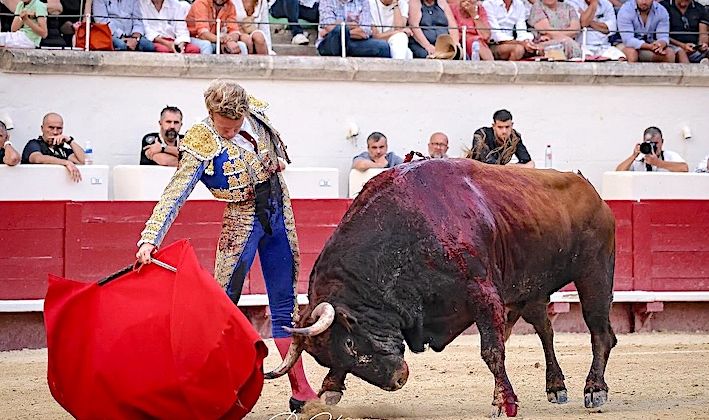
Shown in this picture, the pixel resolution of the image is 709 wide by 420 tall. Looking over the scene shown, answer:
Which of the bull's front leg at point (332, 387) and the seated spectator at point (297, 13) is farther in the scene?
the seated spectator at point (297, 13)

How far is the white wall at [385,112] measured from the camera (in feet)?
28.1

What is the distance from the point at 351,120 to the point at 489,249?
473cm

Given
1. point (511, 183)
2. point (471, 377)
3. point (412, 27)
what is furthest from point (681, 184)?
point (511, 183)

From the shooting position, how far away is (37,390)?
554 cm

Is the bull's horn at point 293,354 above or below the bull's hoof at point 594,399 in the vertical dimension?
above

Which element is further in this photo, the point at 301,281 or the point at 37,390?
the point at 301,281

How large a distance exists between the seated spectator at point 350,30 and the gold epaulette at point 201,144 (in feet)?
16.0

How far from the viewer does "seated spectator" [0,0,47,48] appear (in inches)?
328

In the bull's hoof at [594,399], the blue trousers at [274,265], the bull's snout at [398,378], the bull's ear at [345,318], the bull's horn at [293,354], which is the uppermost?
the blue trousers at [274,265]

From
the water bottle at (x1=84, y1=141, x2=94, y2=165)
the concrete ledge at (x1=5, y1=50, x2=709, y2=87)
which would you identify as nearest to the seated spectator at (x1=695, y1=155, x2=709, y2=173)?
the concrete ledge at (x1=5, y1=50, x2=709, y2=87)

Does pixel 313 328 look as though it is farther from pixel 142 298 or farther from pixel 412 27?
pixel 412 27

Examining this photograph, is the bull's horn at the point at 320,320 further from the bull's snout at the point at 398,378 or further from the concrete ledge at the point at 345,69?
the concrete ledge at the point at 345,69

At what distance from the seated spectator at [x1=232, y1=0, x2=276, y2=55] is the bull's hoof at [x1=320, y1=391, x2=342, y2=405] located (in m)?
4.88

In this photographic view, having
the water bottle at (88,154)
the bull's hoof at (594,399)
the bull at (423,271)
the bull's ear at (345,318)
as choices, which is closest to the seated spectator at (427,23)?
the water bottle at (88,154)
